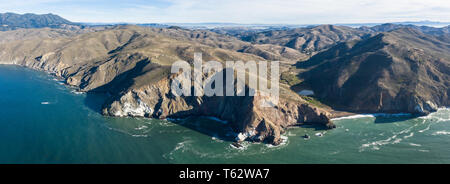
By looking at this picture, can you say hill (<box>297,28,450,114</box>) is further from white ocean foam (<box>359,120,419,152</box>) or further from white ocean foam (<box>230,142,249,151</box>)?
white ocean foam (<box>230,142,249,151</box>)

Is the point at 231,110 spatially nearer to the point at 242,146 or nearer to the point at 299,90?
the point at 242,146

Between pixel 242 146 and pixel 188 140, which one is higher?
pixel 188 140

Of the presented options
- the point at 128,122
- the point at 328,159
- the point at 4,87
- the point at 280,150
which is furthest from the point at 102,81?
the point at 328,159


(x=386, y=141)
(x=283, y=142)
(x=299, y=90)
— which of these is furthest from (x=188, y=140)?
(x=299, y=90)

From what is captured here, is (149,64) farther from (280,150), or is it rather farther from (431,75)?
(431,75)

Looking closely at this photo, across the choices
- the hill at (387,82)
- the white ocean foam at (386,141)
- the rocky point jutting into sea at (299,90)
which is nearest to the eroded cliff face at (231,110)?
the rocky point jutting into sea at (299,90)

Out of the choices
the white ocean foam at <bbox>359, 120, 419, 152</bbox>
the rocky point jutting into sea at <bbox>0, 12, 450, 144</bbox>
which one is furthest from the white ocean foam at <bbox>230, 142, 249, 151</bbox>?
the white ocean foam at <bbox>359, 120, 419, 152</bbox>

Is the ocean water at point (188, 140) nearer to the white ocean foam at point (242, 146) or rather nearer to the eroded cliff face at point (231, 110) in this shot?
the white ocean foam at point (242, 146)
